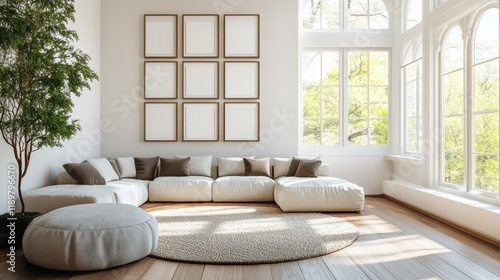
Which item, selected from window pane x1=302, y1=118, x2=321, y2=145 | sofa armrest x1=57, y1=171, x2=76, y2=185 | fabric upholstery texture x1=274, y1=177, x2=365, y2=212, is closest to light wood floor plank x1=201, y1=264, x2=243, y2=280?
fabric upholstery texture x1=274, y1=177, x2=365, y2=212

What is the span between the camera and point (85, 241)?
9.18ft

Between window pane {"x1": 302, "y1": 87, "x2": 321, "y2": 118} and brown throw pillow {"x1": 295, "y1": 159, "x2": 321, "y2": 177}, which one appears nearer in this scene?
brown throw pillow {"x1": 295, "y1": 159, "x2": 321, "y2": 177}

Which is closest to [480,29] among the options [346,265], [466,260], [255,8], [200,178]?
[466,260]

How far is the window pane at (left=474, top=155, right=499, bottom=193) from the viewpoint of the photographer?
4.07 m

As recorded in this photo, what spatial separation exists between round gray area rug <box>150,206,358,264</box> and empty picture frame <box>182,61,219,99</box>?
236 centimetres

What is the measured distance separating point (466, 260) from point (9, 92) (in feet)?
14.9

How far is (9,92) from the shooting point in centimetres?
375

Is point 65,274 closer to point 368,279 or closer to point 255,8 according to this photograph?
point 368,279

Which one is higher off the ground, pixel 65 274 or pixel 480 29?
pixel 480 29

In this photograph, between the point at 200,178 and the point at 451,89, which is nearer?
the point at 451,89

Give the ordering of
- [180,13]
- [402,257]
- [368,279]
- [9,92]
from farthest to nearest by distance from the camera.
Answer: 1. [180,13]
2. [9,92]
3. [402,257]
4. [368,279]

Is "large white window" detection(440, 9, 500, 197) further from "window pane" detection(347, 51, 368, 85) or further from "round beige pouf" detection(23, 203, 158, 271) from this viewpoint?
"round beige pouf" detection(23, 203, 158, 271)

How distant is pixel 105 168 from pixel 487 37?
17.4 ft

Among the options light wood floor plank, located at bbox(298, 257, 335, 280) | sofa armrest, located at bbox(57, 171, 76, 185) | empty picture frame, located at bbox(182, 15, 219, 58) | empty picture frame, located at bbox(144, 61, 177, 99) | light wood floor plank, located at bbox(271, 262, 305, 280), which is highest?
empty picture frame, located at bbox(182, 15, 219, 58)
